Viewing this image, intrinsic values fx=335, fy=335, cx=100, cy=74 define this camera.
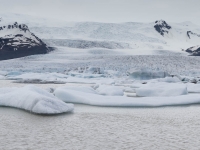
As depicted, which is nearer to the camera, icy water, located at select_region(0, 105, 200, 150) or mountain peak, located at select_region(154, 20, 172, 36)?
icy water, located at select_region(0, 105, 200, 150)

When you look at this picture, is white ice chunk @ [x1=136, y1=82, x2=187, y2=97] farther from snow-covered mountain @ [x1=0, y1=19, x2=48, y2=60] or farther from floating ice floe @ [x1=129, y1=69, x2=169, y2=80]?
snow-covered mountain @ [x1=0, y1=19, x2=48, y2=60]

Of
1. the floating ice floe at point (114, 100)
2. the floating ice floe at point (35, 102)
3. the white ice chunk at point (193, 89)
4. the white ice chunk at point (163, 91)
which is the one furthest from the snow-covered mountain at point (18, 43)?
the floating ice floe at point (35, 102)

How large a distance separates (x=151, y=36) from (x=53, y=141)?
69.0 m

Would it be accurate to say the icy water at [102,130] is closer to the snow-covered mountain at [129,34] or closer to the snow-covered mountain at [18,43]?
the snow-covered mountain at [18,43]

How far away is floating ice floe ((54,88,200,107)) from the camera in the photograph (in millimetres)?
13961

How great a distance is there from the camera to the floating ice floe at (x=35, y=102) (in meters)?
11.5

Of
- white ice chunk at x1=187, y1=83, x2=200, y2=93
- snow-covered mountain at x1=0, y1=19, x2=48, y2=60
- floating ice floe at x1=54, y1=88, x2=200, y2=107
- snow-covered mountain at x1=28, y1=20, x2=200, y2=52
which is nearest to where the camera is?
floating ice floe at x1=54, y1=88, x2=200, y2=107

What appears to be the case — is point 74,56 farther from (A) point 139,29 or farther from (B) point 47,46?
(A) point 139,29

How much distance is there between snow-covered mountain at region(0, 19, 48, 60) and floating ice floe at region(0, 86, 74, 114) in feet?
148

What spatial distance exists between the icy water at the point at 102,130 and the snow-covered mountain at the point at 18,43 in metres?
47.2

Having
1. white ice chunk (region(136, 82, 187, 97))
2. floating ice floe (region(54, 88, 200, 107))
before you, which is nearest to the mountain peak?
white ice chunk (region(136, 82, 187, 97))

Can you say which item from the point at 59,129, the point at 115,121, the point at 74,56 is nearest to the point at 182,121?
the point at 115,121

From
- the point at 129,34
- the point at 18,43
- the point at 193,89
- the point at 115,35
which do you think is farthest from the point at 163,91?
the point at 129,34

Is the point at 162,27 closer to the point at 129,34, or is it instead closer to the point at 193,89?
the point at 129,34
